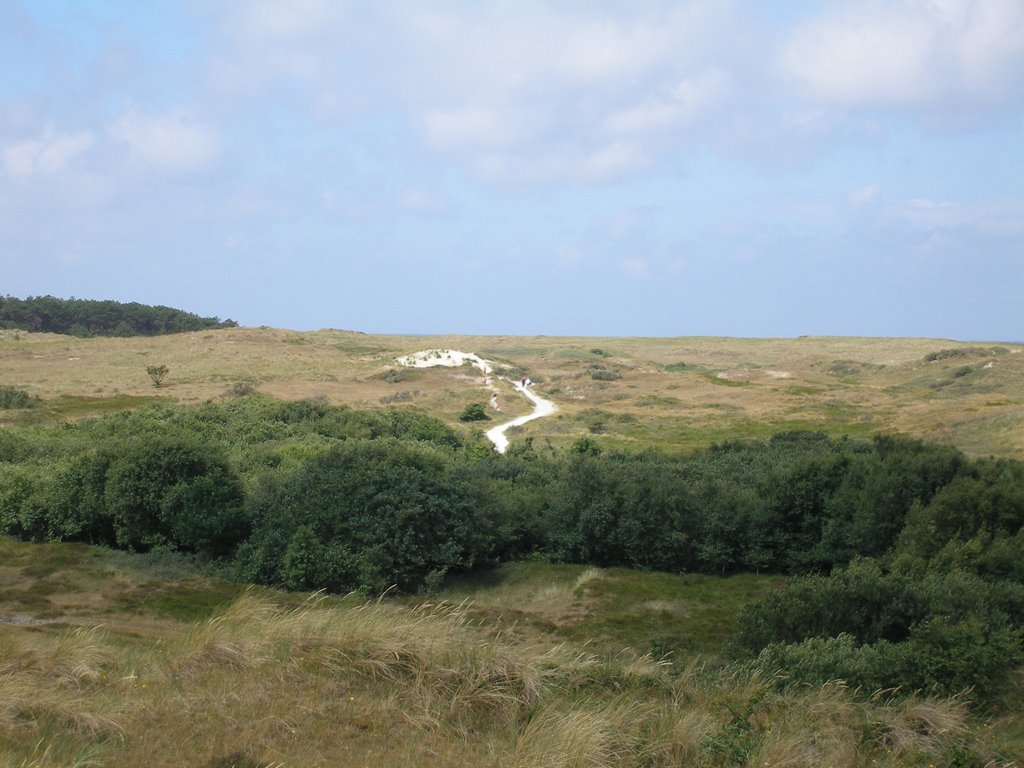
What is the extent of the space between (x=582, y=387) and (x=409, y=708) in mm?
71180

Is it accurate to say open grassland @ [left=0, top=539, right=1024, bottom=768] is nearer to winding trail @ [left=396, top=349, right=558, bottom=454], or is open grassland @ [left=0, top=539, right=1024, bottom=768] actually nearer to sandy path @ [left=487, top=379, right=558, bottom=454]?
sandy path @ [left=487, top=379, right=558, bottom=454]

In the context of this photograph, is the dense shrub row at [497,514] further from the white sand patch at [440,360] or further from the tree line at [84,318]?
the tree line at [84,318]

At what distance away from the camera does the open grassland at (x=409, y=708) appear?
271 inches

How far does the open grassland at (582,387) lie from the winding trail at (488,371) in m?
1.40

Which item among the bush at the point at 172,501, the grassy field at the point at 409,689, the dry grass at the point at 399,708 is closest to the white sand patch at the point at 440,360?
the bush at the point at 172,501

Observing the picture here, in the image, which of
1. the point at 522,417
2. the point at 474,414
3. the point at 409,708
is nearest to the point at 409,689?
the point at 409,708

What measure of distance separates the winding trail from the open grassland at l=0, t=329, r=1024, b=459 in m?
1.40

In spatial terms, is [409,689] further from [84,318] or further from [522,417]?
[84,318]

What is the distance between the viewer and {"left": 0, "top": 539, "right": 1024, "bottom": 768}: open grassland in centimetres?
687

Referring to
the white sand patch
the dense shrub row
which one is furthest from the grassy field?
the white sand patch

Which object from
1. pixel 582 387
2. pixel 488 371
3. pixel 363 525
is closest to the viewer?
pixel 363 525

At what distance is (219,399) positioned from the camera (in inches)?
2472

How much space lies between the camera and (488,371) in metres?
87.8

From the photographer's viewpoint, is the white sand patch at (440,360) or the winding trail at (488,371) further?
the white sand patch at (440,360)
